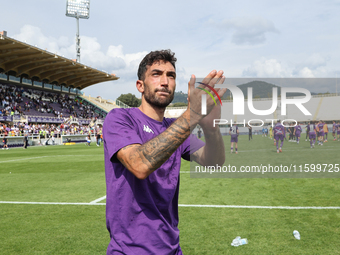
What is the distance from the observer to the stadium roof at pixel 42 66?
125ft

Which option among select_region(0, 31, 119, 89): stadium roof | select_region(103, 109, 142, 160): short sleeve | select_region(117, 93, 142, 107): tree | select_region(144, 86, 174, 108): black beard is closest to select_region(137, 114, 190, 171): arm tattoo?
select_region(103, 109, 142, 160): short sleeve

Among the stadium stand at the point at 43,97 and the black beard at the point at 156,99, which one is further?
the stadium stand at the point at 43,97

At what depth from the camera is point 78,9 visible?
183ft

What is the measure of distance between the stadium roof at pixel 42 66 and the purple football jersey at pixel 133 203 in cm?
3782

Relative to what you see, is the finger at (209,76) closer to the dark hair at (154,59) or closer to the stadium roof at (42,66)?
the dark hair at (154,59)

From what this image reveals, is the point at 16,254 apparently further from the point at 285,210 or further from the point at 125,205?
the point at 285,210

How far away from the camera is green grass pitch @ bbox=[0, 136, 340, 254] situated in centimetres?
405

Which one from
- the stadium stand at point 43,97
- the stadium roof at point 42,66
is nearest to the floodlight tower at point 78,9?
the stadium roof at point 42,66

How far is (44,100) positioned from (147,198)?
168 ft

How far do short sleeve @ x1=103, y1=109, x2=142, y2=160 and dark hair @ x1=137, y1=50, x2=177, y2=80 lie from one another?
359 mm

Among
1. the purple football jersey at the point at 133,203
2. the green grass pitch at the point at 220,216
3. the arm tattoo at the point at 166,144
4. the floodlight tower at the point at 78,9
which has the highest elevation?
the floodlight tower at the point at 78,9

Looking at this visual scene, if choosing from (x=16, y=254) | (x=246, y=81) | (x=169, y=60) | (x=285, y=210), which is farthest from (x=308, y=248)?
(x=16, y=254)

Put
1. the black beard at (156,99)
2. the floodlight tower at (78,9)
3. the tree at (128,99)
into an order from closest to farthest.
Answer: the black beard at (156,99) → the floodlight tower at (78,9) → the tree at (128,99)

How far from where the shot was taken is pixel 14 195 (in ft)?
25.0
